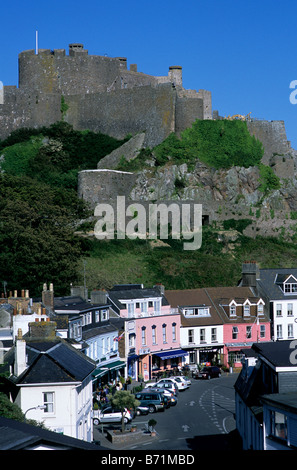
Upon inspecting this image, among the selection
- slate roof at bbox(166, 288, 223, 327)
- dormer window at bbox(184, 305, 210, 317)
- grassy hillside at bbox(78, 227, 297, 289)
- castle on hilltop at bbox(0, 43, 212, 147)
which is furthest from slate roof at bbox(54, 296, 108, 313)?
castle on hilltop at bbox(0, 43, 212, 147)

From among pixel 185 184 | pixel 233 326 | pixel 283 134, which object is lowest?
pixel 233 326

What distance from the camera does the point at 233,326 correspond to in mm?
56219

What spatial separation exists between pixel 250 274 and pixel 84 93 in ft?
104

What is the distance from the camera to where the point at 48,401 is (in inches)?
1113

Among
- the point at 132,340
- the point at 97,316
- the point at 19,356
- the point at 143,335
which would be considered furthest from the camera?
the point at 143,335

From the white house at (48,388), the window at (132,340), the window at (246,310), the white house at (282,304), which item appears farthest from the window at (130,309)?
the white house at (48,388)

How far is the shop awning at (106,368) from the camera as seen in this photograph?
4214 cm

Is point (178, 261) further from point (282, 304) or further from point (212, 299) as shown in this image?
point (282, 304)

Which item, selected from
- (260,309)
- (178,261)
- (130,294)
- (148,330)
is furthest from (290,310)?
(178,261)

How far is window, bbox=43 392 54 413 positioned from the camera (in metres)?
28.2

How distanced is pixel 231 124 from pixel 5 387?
172 feet

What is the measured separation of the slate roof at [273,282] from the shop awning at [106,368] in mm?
14556
